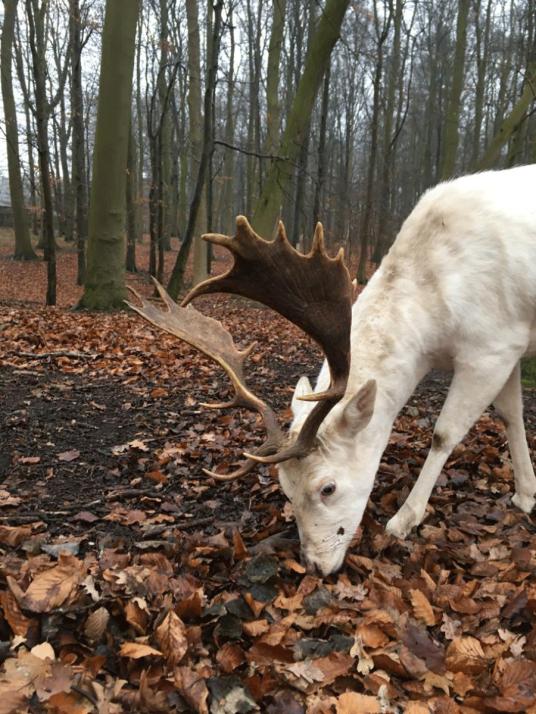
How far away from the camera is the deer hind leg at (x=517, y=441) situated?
416 centimetres

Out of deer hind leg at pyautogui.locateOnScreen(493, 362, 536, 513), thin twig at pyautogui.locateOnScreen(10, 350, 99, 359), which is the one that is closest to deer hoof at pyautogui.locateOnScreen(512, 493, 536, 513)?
deer hind leg at pyautogui.locateOnScreen(493, 362, 536, 513)

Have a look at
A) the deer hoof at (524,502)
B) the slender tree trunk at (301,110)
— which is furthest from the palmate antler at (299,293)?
the slender tree trunk at (301,110)

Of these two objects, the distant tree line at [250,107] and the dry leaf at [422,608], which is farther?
the distant tree line at [250,107]

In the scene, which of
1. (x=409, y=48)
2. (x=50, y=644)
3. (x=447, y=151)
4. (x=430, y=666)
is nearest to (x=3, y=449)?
(x=50, y=644)

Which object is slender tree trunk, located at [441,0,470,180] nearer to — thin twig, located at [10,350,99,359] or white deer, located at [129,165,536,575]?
thin twig, located at [10,350,99,359]

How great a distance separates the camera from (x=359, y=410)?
3.34 m

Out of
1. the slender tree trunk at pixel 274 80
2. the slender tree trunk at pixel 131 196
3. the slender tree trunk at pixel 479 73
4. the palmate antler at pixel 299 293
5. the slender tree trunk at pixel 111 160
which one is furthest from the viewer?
the slender tree trunk at pixel 479 73

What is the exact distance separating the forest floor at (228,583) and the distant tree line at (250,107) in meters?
7.22

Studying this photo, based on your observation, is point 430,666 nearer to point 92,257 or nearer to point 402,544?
point 402,544

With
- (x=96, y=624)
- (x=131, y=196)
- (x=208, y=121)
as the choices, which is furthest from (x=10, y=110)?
(x=96, y=624)

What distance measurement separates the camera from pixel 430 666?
2.55 m

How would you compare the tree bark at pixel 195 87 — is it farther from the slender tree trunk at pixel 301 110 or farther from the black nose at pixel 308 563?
the black nose at pixel 308 563

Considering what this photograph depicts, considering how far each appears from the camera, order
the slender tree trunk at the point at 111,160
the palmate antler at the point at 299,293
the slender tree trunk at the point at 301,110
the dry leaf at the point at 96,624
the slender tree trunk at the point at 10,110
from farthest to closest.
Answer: the slender tree trunk at the point at 10,110, the slender tree trunk at the point at 301,110, the slender tree trunk at the point at 111,160, the palmate antler at the point at 299,293, the dry leaf at the point at 96,624

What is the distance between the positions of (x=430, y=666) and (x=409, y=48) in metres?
29.6
